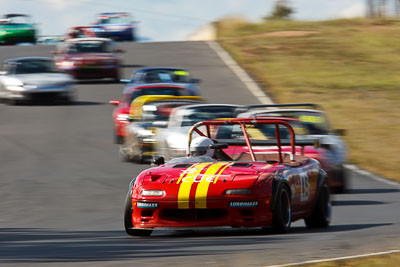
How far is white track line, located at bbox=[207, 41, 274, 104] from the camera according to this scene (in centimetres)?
3105

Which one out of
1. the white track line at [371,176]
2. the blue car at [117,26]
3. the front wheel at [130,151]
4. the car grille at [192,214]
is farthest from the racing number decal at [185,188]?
the blue car at [117,26]

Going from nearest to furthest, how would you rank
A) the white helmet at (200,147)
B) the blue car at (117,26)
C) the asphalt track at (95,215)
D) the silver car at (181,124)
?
the asphalt track at (95,215) < the white helmet at (200,147) < the silver car at (181,124) < the blue car at (117,26)

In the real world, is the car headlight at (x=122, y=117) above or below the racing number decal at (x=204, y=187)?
below

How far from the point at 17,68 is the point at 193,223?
21325mm

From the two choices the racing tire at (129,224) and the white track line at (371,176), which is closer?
the racing tire at (129,224)

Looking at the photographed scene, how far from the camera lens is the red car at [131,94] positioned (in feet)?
72.2

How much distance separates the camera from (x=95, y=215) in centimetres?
1288

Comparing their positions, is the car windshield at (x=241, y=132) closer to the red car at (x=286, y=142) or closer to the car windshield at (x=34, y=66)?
the red car at (x=286, y=142)

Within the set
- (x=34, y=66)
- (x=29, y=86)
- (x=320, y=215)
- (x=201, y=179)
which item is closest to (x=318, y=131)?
(x=320, y=215)

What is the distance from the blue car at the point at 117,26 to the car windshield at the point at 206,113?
3365 cm

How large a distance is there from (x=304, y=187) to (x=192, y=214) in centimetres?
146

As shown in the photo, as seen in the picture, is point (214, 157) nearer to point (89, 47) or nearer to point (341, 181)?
point (341, 181)

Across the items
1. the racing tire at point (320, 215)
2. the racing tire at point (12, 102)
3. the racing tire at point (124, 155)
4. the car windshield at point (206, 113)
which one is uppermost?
the racing tire at point (320, 215)

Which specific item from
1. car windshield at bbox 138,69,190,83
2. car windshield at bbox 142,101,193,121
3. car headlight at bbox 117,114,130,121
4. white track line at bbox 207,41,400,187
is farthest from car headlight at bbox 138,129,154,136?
car windshield at bbox 138,69,190,83
